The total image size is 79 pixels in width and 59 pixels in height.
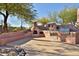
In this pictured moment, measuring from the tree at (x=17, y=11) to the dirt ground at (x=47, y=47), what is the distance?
10.5 inches

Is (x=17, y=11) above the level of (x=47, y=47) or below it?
above

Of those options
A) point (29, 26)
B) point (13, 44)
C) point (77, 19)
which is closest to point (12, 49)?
point (13, 44)

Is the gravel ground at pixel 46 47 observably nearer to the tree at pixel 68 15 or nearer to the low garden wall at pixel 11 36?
the low garden wall at pixel 11 36

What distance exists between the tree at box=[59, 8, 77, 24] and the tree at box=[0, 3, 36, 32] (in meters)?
0.32

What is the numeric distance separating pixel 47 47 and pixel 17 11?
0.52 metres

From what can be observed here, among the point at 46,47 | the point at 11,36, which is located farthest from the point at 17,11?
the point at 46,47

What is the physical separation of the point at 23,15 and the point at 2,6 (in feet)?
0.83

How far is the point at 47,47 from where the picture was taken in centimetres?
293

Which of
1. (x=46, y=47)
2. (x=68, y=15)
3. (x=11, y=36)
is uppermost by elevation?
(x=68, y=15)

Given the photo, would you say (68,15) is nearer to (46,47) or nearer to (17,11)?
(46,47)

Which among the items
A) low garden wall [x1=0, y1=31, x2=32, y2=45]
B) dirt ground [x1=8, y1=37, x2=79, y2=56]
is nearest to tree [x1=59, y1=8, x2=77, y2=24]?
dirt ground [x1=8, y1=37, x2=79, y2=56]

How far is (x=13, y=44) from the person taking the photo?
2.95m

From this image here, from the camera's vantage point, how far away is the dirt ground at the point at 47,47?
291 cm

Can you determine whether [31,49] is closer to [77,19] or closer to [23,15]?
[23,15]
